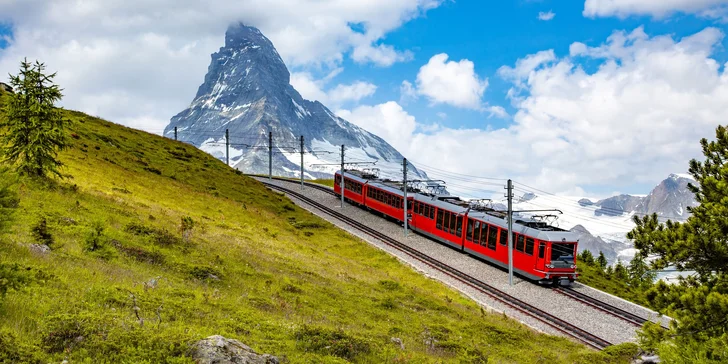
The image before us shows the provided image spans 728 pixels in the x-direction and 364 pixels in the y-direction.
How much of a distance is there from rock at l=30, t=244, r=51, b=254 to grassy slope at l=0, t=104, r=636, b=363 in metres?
0.28

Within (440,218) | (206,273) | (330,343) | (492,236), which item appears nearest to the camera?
(330,343)

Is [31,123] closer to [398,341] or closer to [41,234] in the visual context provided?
[41,234]

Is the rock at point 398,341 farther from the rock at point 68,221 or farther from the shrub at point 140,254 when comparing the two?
the rock at point 68,221

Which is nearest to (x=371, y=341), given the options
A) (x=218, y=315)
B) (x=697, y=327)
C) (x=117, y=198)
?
(x=218, y=315)

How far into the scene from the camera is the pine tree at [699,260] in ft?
40.7

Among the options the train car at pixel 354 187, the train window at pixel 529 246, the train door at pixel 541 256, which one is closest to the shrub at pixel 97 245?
the train door at pixel 541 256

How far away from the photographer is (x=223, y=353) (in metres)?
9.01

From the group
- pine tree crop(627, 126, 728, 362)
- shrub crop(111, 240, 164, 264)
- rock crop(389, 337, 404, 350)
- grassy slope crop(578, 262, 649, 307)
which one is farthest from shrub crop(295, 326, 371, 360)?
grassy slope crop(578, 262, 649, 307)

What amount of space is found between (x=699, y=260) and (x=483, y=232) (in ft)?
84.5

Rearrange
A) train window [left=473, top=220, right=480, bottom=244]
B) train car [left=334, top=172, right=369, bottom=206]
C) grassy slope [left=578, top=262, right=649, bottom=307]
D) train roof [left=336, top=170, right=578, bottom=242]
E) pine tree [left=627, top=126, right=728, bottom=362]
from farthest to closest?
train car [left=334, top=172, right=369, bottom=206]
train window [left=473, top=220, right=480, bottom=244]
grassy slope [left=578, top=262, right=649, bottom=307]
train roof [left=336, top=170, right=578, bottom=242]
pine tree [left=627, top=126, right=728, bottom=362]

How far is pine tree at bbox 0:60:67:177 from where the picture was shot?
26062 millimetres

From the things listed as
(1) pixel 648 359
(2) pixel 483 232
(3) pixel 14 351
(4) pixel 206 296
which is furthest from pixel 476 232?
(3) pixel 14 351

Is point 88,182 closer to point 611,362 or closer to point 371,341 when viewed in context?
point 371,341

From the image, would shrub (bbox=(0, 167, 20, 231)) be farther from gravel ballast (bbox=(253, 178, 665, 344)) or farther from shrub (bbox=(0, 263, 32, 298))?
gravel ballast (bbox=(253, 178, 665, 344))
